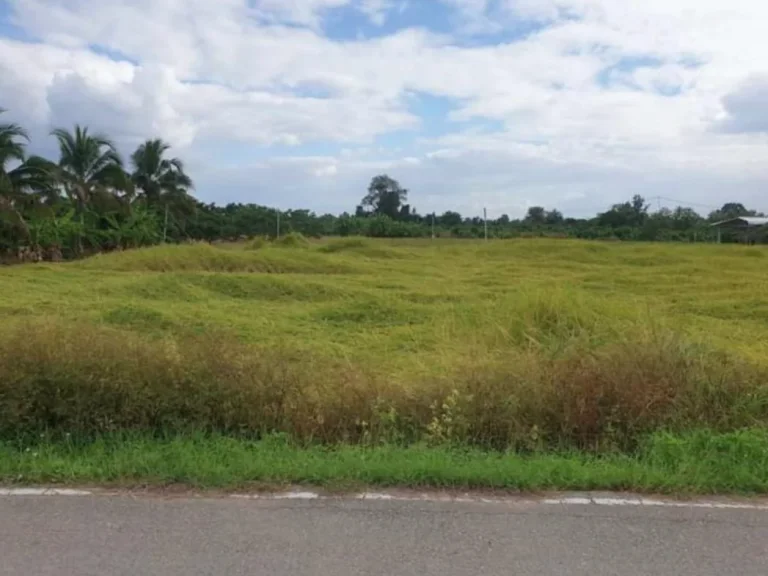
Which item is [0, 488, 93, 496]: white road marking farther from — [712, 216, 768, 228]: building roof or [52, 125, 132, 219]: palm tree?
[712, 216, 768, 228]: building roof

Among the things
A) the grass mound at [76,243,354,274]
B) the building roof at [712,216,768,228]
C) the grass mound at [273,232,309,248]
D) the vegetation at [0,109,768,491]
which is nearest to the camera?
the vegetation at [0,109,768,491]

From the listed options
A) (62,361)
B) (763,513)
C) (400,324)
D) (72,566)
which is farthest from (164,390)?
(400,324)

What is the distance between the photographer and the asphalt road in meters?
2.46

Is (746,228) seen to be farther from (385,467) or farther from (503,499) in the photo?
(385,467)

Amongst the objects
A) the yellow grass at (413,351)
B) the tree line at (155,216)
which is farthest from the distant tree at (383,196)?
the yellow grass at (413,351)

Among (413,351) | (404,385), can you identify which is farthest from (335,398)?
(413,351)

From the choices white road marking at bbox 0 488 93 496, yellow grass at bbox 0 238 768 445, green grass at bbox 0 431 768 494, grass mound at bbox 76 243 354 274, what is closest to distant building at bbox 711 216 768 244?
yellow grass at bbox 0 238 768 445

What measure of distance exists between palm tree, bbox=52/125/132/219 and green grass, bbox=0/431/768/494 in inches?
1043

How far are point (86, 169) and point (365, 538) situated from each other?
29.7 m

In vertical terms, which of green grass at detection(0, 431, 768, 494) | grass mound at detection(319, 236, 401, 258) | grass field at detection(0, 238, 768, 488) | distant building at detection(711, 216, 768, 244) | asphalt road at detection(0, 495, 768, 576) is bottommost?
asphalt road at detection(0, 495, 768, 576)

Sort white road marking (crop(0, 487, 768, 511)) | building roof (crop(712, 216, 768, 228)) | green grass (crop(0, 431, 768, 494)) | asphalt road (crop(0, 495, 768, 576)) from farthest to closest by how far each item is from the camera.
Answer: building roof (crop(712, 216, 768, 228)), green grass (crop(0, 431, 768, 494)), white road marking (crop(0, 487, 768, 511)), asphalt road (crop(0, 495, 768, 576))

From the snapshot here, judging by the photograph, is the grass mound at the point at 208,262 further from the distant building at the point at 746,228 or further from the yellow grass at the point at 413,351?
the distant building at the point at 746,228

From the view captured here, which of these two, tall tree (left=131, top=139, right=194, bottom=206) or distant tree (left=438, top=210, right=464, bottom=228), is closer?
tall tree (left=131, top=139, right=194, bottom=206)

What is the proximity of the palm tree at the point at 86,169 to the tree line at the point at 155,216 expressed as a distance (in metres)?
0.05
